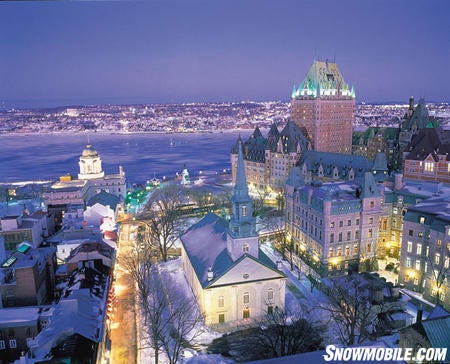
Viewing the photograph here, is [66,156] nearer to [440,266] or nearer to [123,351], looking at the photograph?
[123,351]

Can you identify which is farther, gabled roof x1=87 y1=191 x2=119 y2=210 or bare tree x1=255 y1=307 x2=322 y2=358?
gabled roof x1=87 y1=191 x2=119 y2=210

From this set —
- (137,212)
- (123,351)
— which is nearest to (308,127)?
(137,212)

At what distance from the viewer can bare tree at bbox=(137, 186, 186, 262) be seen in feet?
74.8

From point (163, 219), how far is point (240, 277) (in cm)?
993

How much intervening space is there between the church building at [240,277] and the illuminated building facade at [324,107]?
30.9 metres

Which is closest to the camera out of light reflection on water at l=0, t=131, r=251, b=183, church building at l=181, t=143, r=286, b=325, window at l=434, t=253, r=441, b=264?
church building at l=181, t=143, r=286, b=325

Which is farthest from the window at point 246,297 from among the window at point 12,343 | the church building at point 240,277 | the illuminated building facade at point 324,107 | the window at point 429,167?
the illuminated building facade at point 324,107

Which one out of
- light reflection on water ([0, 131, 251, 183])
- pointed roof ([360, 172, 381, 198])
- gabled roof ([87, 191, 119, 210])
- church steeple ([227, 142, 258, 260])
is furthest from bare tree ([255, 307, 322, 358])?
light reflection on water ([0, 131, 251, 183])

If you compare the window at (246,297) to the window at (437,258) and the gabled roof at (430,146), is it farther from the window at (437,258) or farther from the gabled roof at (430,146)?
the gabled roof at (430,146)

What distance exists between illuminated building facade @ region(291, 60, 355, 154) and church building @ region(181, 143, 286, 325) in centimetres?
3094

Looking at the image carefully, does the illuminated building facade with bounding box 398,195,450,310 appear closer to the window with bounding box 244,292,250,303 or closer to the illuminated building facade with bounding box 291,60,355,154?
the window with bounding box 244,292,250,303

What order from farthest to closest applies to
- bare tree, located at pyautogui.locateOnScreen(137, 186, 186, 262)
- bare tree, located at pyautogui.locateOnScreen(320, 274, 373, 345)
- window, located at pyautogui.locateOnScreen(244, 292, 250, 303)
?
bare tree, located at pyautogui.locateOnScreen(137, 186, 186, 262) → window, located at pyautogui.locateOnScreen(244, 292, 250, 303) → bare tree, located at pyautogui.locateOnScreen(320, 274, 373, 345)

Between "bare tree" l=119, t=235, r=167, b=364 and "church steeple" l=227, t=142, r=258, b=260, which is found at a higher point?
"church steeple" l=227, t=142, r=258, b=260

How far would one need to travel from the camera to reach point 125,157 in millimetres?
67250
